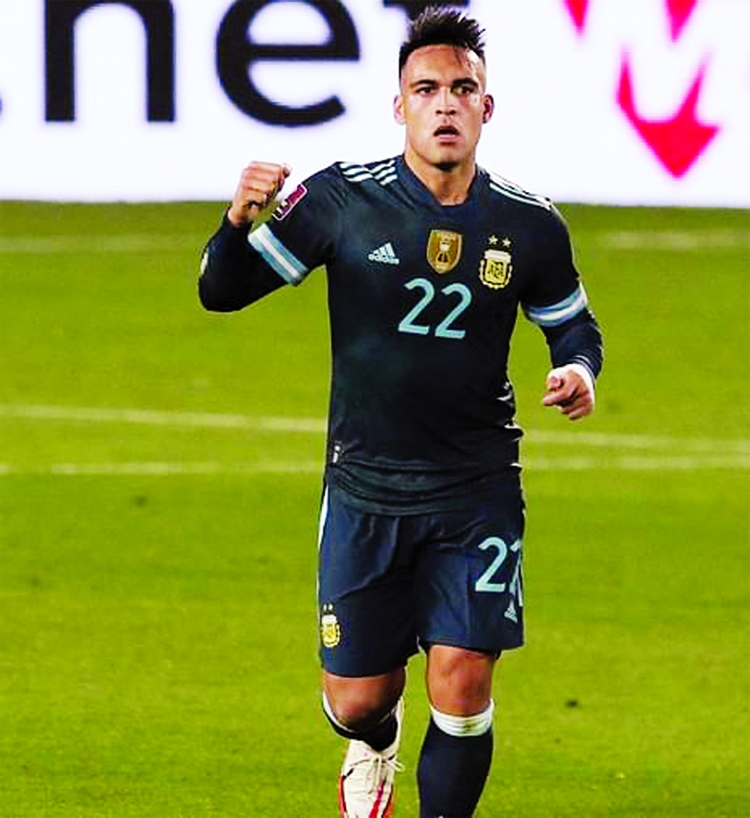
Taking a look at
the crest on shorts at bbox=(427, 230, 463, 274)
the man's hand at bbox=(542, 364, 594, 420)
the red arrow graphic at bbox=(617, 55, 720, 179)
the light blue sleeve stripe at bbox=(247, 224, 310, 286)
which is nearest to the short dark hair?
the crest on shorts at bbox=(427, 230, 463, 274)

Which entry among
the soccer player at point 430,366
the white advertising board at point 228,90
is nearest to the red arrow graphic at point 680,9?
the white advertising board at point 228,90

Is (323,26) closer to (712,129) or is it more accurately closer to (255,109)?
(255,109)

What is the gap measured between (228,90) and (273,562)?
2202mm

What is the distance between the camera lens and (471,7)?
15039mm

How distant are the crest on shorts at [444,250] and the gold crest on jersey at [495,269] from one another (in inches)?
2.9

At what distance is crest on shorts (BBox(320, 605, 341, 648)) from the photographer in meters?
9.02

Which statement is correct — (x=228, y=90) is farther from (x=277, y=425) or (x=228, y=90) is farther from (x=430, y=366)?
(x=430, y=366)

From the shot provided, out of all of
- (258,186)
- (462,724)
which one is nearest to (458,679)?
(462,724)

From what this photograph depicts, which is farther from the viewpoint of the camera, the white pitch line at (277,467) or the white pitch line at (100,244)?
the white pitch line at (100,244)

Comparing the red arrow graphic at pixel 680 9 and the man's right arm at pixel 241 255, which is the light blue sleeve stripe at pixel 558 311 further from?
the red arrow graphic at pixel 680 9

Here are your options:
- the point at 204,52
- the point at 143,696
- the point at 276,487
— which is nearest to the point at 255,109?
the point at 204,52

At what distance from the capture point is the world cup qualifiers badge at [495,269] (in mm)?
8805

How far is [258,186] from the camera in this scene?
8.52 meters

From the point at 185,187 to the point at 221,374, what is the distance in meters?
4.46
